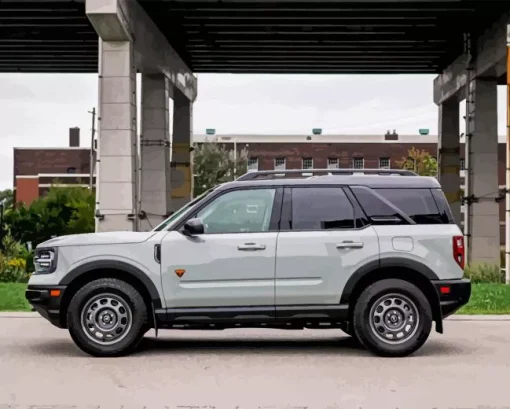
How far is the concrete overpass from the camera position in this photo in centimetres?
2392

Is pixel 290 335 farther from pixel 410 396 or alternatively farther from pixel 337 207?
pixel 410 396

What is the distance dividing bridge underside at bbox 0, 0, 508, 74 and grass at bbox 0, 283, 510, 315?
9.98 metres

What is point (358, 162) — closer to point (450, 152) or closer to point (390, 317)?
point (450, 152)

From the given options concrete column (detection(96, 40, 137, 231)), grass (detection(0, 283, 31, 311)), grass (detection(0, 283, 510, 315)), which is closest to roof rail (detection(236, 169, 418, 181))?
grass (detection(0, 283, 510, 315))

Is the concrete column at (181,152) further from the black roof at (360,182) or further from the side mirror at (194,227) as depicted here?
the side mirror at (194,227)

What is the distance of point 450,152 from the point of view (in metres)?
39.4

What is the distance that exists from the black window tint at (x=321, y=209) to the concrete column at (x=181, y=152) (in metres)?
29.0

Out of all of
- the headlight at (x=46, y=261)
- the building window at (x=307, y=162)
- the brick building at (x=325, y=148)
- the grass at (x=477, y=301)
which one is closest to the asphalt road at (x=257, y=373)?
the headlight at (x=46, y=261)

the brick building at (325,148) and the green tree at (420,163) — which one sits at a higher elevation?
the brick building at (325,148)

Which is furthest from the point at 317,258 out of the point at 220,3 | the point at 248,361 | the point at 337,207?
the point at 220,3

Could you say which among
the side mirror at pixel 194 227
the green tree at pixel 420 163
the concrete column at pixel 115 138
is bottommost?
the side mirror at pixel 194 227

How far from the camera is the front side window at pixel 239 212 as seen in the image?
392 inches

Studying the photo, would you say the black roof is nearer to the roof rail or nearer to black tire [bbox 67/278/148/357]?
the roof rail

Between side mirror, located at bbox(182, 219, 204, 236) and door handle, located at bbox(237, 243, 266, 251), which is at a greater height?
side mirror, located at bbox(182, 219, 204, 236)
